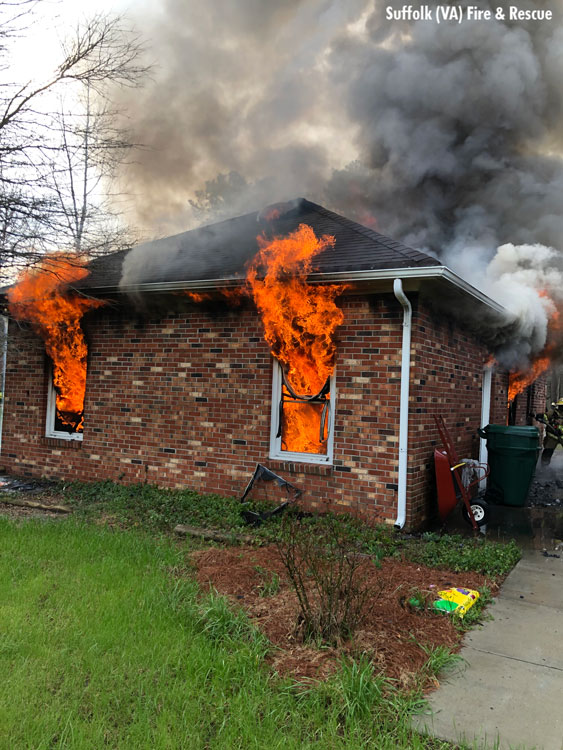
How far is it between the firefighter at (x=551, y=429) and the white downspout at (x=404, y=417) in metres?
5.57

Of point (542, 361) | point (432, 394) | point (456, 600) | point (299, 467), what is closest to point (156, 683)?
point (456, 600)

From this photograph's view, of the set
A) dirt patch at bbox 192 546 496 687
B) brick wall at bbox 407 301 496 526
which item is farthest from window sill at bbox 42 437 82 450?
brick wall at bbox 407 301 496 526

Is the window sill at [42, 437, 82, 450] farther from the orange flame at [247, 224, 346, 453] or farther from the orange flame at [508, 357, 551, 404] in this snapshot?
the orange flame at [508, 357, 551, 404]

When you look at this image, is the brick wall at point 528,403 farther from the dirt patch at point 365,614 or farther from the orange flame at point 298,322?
the dirt patch at point 365,614

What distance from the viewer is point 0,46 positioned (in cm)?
654

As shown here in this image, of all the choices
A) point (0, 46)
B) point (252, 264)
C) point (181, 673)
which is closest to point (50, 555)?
point (181, 673)

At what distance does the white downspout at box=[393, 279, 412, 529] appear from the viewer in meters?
5.82

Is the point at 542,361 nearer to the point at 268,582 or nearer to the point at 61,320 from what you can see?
the point at 268,582

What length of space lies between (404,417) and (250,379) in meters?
2.08

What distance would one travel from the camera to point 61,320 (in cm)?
834

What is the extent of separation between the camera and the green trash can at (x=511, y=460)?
687cm

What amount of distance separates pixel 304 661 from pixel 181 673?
0.68 meters

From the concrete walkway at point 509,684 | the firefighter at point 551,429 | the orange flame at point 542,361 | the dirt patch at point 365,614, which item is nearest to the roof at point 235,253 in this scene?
the dirt patch at point 365,614

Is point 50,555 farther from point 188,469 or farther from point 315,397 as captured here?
point 315,397
